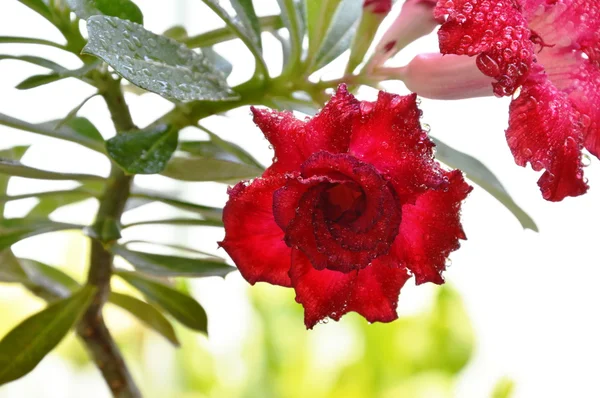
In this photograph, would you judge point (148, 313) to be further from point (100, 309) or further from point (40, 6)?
point (40, 6)

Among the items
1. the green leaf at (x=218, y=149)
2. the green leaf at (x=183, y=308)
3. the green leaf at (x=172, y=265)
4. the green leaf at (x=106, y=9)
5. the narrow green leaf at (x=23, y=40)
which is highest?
the green leaf at (x=106, y=9)

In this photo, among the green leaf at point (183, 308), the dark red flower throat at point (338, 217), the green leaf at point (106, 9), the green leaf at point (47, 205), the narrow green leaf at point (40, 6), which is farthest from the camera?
the green leaf at point (47, 205)

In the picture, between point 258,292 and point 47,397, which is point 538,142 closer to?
point 258,292

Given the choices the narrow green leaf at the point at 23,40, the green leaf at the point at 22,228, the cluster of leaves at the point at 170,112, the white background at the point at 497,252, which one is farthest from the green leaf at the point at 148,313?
the white background at the point at 497,252

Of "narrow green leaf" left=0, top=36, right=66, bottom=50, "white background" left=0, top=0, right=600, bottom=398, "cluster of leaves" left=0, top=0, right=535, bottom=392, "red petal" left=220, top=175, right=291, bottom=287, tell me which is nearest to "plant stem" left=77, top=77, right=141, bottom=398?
"cluster of leaves" left=0, top=0, right=535, bottom=392

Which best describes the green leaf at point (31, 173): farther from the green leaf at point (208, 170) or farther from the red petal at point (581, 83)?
the red petal at point (581, 83)
